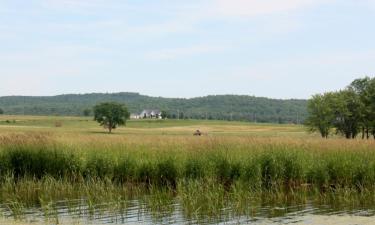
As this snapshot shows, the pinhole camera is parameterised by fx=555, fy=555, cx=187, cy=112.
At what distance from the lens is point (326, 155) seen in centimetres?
2022

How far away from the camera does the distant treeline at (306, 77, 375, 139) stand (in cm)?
6266

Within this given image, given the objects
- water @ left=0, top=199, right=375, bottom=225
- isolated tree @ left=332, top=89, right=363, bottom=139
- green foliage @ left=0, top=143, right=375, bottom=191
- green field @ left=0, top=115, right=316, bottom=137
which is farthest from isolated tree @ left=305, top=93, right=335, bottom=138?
water @ left=0, top=199, right=375, bottom=225

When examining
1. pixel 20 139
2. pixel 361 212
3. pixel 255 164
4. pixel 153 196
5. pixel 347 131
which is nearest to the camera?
pixel 361 212

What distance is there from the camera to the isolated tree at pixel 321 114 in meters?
66.8

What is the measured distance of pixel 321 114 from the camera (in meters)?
68.5

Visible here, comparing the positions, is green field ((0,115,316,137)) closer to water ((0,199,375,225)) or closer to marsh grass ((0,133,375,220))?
marsh grass ((0,133,375,220))

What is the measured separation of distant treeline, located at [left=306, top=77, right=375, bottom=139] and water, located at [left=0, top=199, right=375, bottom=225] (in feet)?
161

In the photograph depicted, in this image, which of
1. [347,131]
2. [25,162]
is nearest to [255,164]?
[25,162]

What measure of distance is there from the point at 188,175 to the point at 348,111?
49130mm

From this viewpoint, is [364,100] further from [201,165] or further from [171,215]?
[171,215]

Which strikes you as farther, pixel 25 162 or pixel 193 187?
pixel 25 162

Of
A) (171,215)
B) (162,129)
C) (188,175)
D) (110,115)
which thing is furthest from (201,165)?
(162,129)

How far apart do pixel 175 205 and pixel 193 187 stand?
4.26 feet

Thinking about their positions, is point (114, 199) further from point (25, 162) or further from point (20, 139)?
point (20, 139)
